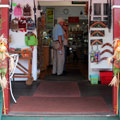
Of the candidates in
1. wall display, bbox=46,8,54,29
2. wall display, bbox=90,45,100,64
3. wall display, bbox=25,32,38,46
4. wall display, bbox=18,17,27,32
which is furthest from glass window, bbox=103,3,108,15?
wall display, bbox=46,8,54,29

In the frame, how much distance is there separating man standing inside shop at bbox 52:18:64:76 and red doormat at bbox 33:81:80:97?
41.3 inches

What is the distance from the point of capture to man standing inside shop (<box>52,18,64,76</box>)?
23.8ft

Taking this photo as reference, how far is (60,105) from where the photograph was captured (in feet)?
13.9

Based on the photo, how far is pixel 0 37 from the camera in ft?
11.2

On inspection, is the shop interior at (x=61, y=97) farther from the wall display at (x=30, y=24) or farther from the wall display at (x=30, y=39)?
the wall display at (x=30, y=39)

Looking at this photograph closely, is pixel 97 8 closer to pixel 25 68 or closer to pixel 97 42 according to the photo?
pixel 97 42

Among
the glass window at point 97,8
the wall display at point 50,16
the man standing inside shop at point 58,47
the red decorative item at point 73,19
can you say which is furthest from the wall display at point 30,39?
the red decorative item at point 73,19

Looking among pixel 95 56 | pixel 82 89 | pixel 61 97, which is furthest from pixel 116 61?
pixel 95 56

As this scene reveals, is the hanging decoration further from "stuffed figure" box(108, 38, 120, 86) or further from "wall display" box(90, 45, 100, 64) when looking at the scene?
"wall display" box(90, 45, 100, 64)

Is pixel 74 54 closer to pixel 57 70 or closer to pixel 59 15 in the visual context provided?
pixel 59 15

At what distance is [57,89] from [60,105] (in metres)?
1.48

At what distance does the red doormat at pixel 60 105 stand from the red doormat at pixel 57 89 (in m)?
0.38

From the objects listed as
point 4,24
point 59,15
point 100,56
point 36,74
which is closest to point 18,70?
point 36,74

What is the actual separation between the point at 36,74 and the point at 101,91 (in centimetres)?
213
